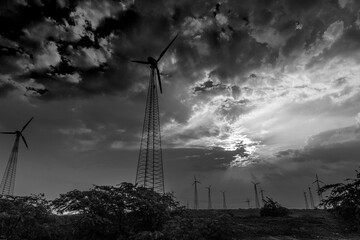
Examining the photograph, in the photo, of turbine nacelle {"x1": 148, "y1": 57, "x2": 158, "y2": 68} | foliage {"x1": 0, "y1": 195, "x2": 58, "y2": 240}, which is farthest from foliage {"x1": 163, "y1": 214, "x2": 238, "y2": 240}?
turbine nacelle {"x1": 148, "y1": 57, "x2": 158, "y2": 68}

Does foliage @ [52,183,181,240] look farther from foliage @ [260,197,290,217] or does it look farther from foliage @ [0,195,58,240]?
foliage @ [260,197,290,217]

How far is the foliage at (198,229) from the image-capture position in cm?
1490

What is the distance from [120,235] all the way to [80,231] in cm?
234

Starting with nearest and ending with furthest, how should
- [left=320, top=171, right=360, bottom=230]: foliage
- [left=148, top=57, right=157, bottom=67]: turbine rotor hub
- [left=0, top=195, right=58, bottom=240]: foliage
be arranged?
[left=320, top=171, right=360, bottom=230]: foliage, [left=0, top=195, right=58, bottom=240]: foliage, [left=148, top=57, right=157, bottom=67]: turbine rotor hub

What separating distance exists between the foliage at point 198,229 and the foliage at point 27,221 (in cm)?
864

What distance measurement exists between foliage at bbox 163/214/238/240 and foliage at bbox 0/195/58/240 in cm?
864

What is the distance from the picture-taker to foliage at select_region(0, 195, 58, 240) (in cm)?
1839

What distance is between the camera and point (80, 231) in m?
16.2

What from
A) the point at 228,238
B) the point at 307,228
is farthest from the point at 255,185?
the point at 228,238

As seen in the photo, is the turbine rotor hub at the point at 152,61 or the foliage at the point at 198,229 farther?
the turbine rotor hub at the point at 152,61

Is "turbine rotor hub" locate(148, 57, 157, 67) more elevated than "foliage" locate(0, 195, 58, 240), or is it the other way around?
"turbine rotor hub" locate(148, 57, 157, 67)

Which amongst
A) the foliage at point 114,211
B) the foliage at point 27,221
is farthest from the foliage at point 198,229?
the foliage at point 27,221

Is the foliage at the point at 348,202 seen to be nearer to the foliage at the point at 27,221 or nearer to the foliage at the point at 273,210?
the foliage at the point at 27,221

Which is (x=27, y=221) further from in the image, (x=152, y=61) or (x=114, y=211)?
(x=152, y=61)
